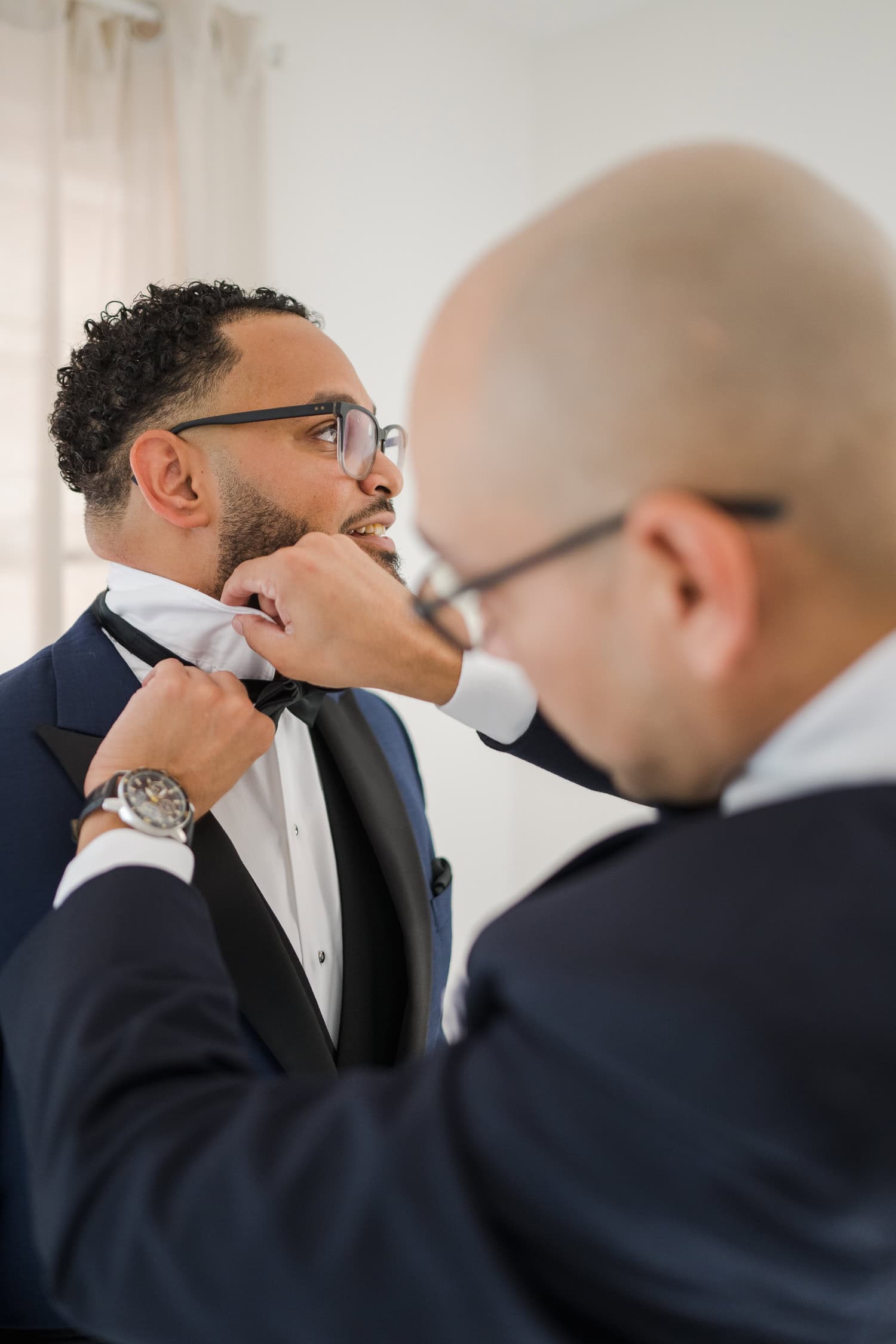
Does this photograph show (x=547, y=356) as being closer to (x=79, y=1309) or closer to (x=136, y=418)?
(x=79, y=1309)

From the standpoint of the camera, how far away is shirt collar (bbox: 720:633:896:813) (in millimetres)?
629

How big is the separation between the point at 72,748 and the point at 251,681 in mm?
281

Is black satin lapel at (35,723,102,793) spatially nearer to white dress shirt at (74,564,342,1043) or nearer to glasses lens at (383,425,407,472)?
white dress shirt at (74,564,342,1043)

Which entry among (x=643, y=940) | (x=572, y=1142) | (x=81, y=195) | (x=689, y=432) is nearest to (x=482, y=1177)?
(x=572, y=1142)

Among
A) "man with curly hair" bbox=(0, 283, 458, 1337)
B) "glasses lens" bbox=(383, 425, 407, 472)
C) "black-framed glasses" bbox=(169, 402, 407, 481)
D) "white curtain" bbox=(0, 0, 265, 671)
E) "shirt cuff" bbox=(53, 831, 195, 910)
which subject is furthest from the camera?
"white curtain" bbox=(0, 0, 265, 671)

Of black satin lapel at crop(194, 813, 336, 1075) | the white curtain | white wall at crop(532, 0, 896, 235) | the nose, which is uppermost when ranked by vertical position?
white wall at crop(532, 0, 896, 235)

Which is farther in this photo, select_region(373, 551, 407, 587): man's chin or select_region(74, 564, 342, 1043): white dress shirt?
select_region(373, 551, 407, 587): man's chin

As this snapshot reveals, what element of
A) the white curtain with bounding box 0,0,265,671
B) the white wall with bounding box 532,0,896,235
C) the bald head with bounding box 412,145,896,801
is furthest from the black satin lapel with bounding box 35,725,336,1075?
the white wall with bounding box 532,0,896,235

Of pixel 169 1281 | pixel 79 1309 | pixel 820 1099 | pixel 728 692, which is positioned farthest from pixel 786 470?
pixel 79 1309

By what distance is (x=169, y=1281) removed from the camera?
0.66m

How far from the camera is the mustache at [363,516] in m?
1.55

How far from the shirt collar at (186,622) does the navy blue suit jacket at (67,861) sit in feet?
0.20

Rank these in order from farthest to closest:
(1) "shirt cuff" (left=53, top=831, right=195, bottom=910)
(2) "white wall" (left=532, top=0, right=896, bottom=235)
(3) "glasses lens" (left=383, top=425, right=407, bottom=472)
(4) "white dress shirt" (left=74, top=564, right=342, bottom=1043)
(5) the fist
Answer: (2) "white wall" (left=532, top=0, right=896, bottom=235)
(3) "glasses lens" (left=383, top=425, right=407, bottom=472)
(4) "white dress shirt" (left=74, top=564, right=342, bottom=1043)
(5) the fist
(1) "shirt cuff" (left=53, top=831, right=195, bottom=910)

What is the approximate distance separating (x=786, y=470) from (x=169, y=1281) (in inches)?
24.0
